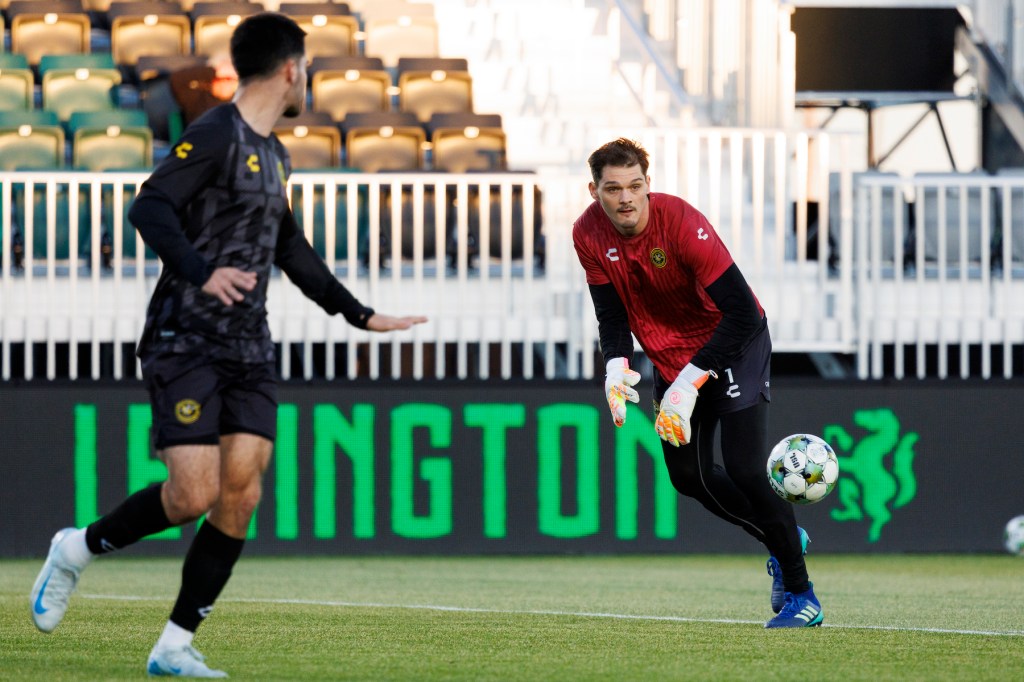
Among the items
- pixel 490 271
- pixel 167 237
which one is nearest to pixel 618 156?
pixel 167 237

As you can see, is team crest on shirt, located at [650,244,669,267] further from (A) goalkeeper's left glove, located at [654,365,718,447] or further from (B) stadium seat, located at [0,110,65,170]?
(B) stadium seat, located at [0,110,65,170]

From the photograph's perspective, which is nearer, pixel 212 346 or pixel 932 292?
pixel 212 346

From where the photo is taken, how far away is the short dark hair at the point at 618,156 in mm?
6445

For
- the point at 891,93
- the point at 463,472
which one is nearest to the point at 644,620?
the point at 463,472

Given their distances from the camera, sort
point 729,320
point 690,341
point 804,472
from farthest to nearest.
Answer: point 804,472 → point 690,341 → point 729,320

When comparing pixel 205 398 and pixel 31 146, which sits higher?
pixel 31 146

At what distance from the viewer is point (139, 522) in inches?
205

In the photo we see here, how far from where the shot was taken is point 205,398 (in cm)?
502

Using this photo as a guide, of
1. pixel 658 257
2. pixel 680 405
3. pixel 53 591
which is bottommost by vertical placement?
pixel 53 591

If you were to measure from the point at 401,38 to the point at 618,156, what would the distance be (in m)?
10.8

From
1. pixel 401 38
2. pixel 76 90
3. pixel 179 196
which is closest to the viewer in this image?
pixel 179 196

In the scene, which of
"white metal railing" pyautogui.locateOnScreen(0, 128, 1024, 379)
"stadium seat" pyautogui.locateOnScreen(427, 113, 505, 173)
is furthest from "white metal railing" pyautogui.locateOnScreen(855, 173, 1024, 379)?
"stadium seat" pyautogui.locateOnScreen(427, 113, 505, 173)

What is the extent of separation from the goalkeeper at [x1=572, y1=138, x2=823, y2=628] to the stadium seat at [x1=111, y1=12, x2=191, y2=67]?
9955mm

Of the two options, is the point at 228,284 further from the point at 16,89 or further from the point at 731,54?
the point at 731,54
